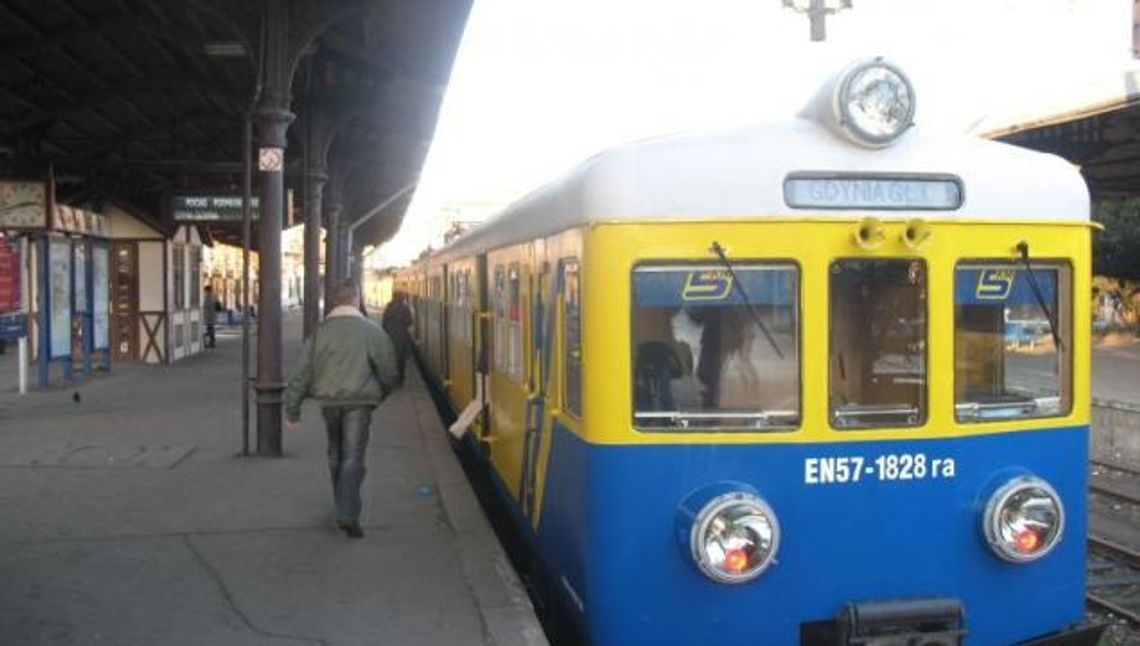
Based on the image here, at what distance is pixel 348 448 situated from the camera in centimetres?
709

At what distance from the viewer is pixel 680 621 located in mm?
4469

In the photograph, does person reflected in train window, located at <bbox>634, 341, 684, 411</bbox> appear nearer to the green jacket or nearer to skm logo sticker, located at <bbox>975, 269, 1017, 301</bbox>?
skm logo sticker, located at <bbox>975, 269, 1017, 301</bbox>

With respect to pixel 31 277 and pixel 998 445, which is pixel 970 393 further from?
pixel 31 277

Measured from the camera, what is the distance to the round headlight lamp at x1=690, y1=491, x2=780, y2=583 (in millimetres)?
4340

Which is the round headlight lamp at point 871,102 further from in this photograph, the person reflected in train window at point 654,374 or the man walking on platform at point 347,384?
the man walking on platform at point 347,384

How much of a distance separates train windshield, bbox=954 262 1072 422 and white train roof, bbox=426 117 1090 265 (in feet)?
0.78

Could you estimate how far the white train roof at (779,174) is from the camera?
4445 millimetres

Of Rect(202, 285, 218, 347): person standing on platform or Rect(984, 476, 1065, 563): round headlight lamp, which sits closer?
Rect(984, 476, 1065, 563): round headlight lamp

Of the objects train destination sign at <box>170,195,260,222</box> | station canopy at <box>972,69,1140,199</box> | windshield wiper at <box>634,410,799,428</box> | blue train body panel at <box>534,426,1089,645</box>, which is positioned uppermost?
station canopy at <box>972,69,1140,199</box>

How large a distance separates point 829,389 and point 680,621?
40.0 inches

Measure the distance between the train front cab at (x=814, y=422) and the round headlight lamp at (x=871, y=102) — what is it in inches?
13.6

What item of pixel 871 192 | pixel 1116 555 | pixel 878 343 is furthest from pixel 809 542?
pixel 1116 555

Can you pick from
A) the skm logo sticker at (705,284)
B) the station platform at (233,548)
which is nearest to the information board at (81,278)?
the station platform at (233,548)

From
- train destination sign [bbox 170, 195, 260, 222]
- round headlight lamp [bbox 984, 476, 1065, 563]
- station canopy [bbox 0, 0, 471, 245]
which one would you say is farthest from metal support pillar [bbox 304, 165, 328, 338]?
round headlight lamp [bbox 984, 476, 1065, 563]
